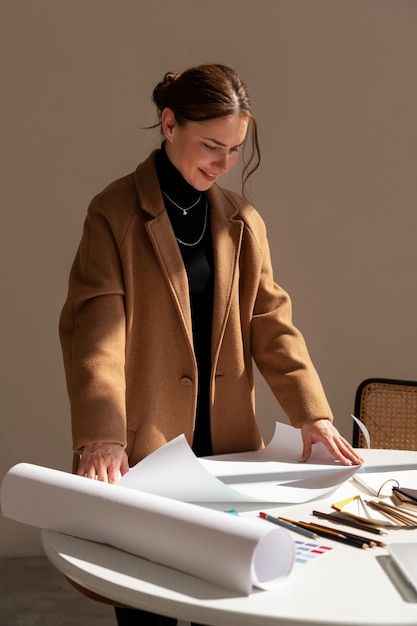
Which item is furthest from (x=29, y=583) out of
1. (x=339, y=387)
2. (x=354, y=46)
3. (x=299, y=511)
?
(x=354, y=46)

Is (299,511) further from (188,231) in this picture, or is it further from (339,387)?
(339,387)

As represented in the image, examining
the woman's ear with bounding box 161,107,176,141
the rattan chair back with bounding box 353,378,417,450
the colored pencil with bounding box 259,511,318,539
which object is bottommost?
the rattan chair back with bounding box 353,378,417,450

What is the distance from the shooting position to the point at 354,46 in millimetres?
3611

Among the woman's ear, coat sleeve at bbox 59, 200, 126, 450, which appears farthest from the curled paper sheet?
the woman's ear

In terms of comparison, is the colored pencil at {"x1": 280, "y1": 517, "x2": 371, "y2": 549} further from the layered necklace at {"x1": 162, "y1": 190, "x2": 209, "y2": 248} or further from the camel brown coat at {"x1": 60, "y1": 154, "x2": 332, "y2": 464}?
the layered necklace at {"x1": 162, "y1": 190, "x2": 209, "y2": 248}

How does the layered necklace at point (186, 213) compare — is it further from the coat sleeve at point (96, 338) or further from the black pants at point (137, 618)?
the black pants at point (137, 618)

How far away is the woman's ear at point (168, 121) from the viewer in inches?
75.0

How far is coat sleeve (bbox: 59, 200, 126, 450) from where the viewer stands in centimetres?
167

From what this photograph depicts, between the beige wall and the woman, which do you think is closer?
the woman

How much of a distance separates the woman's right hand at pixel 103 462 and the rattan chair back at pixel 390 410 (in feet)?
4.23

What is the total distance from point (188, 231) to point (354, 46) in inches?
77.9

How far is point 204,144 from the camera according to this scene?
6.11 feet

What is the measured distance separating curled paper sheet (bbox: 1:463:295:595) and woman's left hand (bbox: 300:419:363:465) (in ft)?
2.02

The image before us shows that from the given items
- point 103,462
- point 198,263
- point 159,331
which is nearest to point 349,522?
point 103,462
